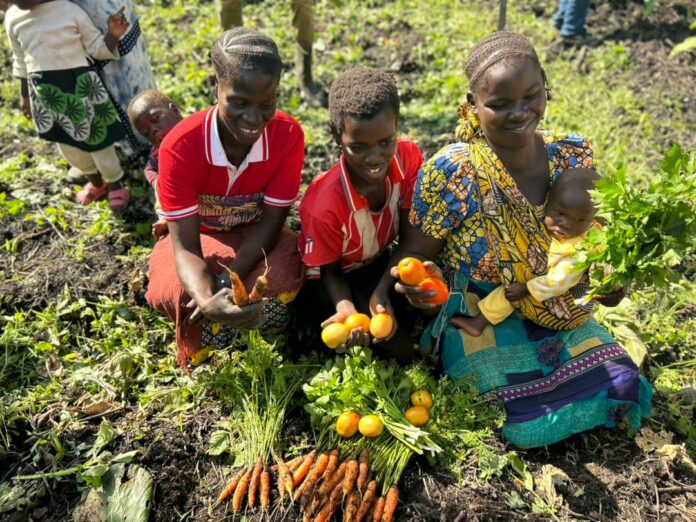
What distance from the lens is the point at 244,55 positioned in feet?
9.07

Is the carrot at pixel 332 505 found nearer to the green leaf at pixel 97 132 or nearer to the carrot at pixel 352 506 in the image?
the carrot at pixel 352 506

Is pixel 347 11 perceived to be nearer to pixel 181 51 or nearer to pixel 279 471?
pixel 181 51

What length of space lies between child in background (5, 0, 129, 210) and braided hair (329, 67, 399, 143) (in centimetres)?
207

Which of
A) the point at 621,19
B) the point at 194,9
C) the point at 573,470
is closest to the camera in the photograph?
the point at 573,470

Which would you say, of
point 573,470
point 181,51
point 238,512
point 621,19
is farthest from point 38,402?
point 621,19

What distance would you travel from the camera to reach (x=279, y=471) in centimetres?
271

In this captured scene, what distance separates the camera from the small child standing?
2.74 metres

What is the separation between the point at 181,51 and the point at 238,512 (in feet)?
17.0

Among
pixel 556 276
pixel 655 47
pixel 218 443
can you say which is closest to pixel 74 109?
pixel 218 443

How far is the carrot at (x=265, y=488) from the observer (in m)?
2.61

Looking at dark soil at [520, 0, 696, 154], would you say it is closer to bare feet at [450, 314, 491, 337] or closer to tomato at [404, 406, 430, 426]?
bare feet at [450, 314, 491, 337]

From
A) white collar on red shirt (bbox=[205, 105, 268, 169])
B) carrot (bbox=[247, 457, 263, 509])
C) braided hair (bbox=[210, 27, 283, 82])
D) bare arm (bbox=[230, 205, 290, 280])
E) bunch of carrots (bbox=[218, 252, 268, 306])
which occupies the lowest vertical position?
carrot (bbox=[247, 457, 263, 509])

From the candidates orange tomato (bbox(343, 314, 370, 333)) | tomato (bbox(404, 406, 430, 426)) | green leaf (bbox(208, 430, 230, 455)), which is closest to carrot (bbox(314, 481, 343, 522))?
tomato (bbox(404, 406, 430, 426))

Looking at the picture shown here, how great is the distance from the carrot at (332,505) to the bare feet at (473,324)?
1034 mm
